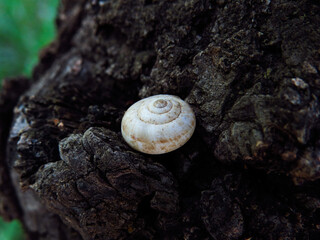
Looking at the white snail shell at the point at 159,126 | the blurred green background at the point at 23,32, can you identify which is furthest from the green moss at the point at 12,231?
the blurred green background at the point at 23,32

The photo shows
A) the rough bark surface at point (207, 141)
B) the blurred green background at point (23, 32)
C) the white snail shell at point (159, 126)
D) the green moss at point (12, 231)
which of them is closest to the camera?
the rough bark surface at point (207, 141)

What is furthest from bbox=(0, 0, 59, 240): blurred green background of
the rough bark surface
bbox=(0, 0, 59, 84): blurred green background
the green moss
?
the rough bark surface

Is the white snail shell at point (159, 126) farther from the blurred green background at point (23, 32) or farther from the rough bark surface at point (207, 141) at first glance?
the blurred green background at point (23, 32)

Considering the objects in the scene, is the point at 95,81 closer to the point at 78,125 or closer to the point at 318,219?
the point at 78,125

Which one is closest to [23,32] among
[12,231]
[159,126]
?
[12,231]

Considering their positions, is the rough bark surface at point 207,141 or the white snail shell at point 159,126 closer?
the rough bark surface at point 207,141

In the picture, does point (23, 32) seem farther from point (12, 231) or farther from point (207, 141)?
point (207, 141)
